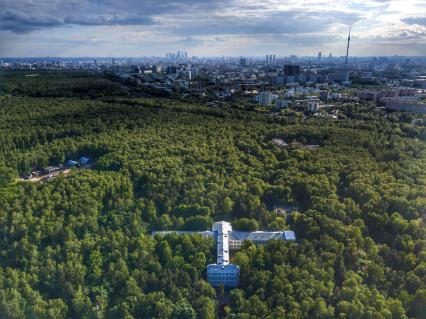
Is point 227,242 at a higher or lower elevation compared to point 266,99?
lower

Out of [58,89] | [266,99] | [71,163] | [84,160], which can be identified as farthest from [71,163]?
[266,99]

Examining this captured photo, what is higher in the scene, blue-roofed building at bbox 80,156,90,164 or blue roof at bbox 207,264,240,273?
blue-roofed building at bbox 80,156,90,164

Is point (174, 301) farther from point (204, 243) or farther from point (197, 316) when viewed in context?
point (204, 243)

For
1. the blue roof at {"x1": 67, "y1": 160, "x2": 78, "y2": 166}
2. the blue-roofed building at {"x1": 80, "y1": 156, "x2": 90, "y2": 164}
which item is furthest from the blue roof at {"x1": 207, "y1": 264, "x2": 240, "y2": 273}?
the blue roof at {"x1": 67, "y1": 160, "x2": 78, "y2": 166}

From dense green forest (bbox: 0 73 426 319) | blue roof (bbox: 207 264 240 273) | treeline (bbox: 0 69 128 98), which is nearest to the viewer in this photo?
dense green forest (bbox: 0 73 426 319)

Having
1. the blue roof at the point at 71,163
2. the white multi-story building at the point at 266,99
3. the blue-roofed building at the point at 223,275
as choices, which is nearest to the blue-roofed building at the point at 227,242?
the blue-roofed building at the point at 223,275

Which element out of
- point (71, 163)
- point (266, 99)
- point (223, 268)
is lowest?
point (223, 268)

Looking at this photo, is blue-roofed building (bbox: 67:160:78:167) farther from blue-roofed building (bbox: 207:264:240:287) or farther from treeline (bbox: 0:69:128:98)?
treeline (bbox: 0:69:128:98)

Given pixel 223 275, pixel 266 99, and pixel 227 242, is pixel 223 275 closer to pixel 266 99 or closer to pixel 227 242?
pixel 227 242
